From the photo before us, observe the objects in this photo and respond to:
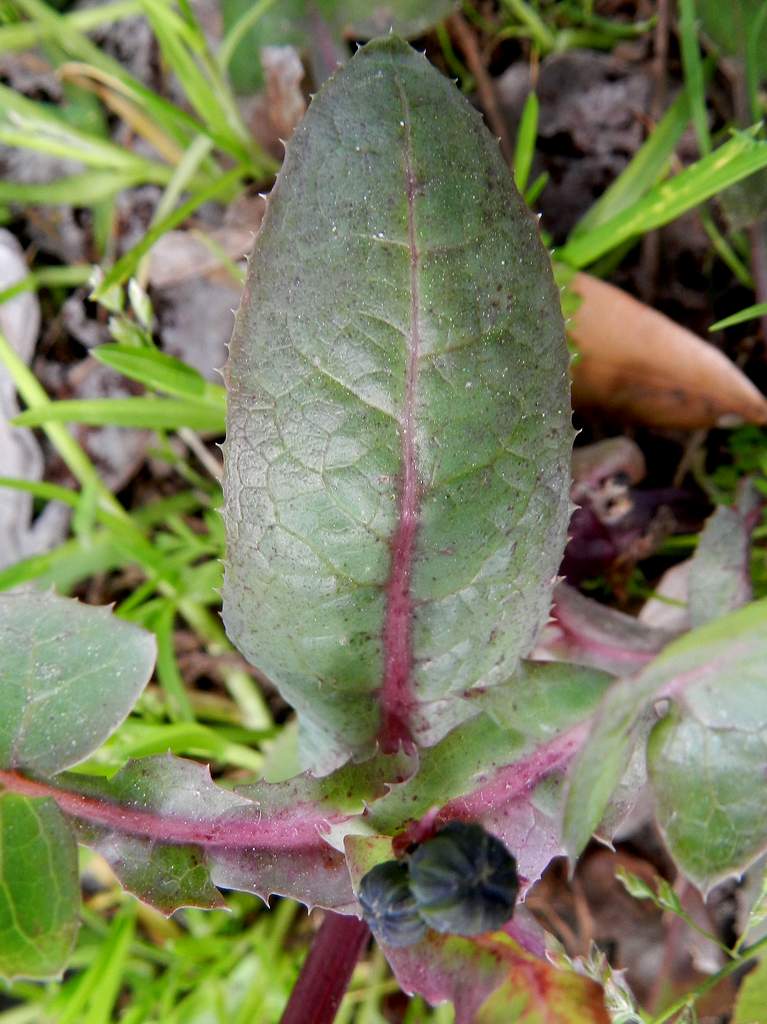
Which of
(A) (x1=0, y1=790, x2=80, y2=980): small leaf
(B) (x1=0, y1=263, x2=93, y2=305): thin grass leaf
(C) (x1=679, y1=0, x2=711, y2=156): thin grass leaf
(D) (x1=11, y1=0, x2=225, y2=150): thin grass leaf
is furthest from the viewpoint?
(B) (x1=0, y1=263, x2=93, y2=305): thin grass leaf

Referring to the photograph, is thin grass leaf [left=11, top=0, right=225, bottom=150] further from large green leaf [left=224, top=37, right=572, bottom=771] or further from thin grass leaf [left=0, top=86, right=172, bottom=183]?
large green leaf [left=224, top=37, right=572, bottom=771]

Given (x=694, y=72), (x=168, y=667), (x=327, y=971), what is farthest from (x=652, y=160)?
(x=327, y=971)

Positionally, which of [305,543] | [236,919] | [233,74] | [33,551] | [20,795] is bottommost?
[236,919]

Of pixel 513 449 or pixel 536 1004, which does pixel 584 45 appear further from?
pixel 536 1004

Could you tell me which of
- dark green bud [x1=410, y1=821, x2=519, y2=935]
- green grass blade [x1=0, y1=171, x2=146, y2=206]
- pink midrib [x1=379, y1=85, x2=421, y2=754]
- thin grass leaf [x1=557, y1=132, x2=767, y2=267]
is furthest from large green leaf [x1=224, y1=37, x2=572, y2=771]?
green grass blade [x1=0, y1=171, x2=146, y2=206]

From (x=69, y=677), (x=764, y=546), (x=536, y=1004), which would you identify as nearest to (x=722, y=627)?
(x=536, y=1004)

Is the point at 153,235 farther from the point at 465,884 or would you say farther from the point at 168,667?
the point at 465,884
